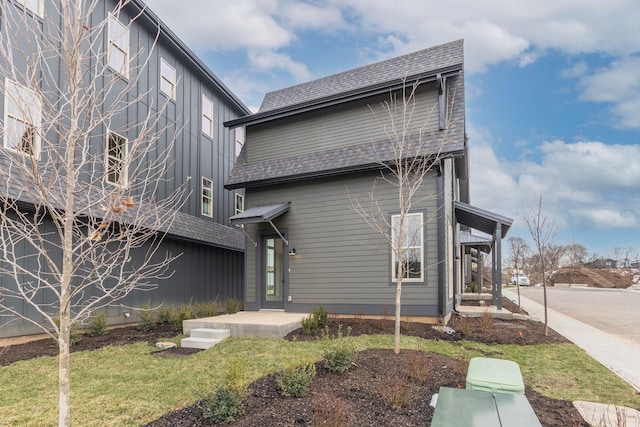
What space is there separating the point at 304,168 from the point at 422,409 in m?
7.44

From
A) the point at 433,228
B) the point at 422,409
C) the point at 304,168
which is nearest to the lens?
the point at 422,409

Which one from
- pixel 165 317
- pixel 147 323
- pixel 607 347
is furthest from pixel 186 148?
pixel 607 347

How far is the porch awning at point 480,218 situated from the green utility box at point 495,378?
7539 mm

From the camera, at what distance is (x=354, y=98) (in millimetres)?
10078

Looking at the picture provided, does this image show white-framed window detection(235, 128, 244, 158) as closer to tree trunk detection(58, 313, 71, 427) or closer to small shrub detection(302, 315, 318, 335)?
small shrub detection(302, 315, 318, 335)

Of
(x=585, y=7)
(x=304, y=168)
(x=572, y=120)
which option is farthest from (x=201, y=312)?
(x=572, y=120)

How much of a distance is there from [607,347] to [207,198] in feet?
41.5

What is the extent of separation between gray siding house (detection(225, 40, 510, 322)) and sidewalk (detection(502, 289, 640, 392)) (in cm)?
281

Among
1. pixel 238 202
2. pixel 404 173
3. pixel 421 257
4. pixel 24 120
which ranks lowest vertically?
pixel 421 257

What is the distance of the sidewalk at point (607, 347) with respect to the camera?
232 inches

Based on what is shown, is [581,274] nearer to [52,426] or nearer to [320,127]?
[320,127]

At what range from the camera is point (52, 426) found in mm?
3789

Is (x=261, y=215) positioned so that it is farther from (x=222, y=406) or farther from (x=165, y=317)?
(x=222, y=406)

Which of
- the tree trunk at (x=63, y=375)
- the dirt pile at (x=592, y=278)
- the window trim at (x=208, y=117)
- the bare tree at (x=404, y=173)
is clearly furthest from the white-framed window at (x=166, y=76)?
the dirt pile at (x=592, y=278)
